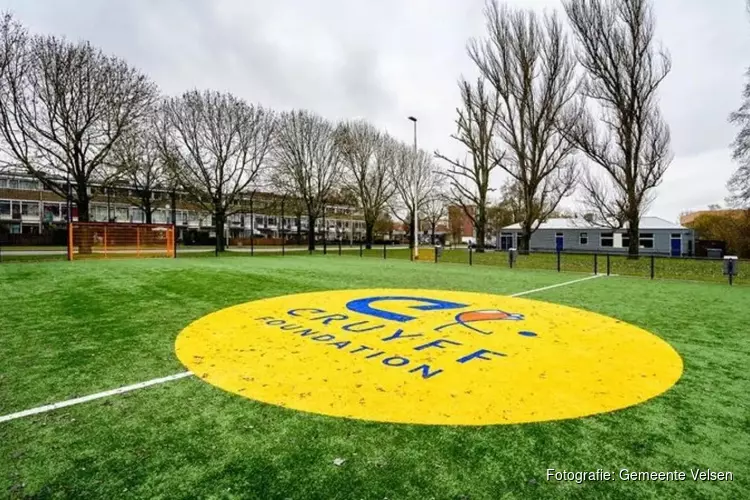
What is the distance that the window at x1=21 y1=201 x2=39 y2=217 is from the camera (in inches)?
2104

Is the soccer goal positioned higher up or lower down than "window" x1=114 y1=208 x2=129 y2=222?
lower down

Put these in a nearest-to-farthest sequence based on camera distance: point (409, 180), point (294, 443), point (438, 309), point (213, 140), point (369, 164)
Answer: point (294, 443) < point (438, 309) < point (213, 140) < point (369, 164) < point (409, 180)

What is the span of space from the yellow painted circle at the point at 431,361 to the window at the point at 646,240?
37061 mm

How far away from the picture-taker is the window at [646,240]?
37531 mm

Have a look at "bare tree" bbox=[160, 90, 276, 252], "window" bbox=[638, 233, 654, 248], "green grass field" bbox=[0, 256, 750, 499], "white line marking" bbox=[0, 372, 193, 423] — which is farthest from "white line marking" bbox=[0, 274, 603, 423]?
"window" bbox=[638, 233, 654, 248]

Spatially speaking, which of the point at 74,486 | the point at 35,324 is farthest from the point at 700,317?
the point at 35,324

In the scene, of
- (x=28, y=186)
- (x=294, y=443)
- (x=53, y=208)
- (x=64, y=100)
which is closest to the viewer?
(x=294, y=443)

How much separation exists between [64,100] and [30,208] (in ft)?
149

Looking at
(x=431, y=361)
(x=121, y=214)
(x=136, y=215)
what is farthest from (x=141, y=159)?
(x=136, y=215)

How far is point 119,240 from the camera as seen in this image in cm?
2253

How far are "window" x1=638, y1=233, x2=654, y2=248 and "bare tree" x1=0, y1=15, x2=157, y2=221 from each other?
42631 millimetres

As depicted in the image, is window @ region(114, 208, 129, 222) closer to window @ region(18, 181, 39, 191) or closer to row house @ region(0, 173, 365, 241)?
row house @ region(0, 173, 365, 241)

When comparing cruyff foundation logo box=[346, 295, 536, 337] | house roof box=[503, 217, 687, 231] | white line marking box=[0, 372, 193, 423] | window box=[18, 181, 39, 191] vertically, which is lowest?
white line marking box=[0, 372, 193, 423]

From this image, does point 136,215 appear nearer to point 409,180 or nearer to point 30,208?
point 30,208
